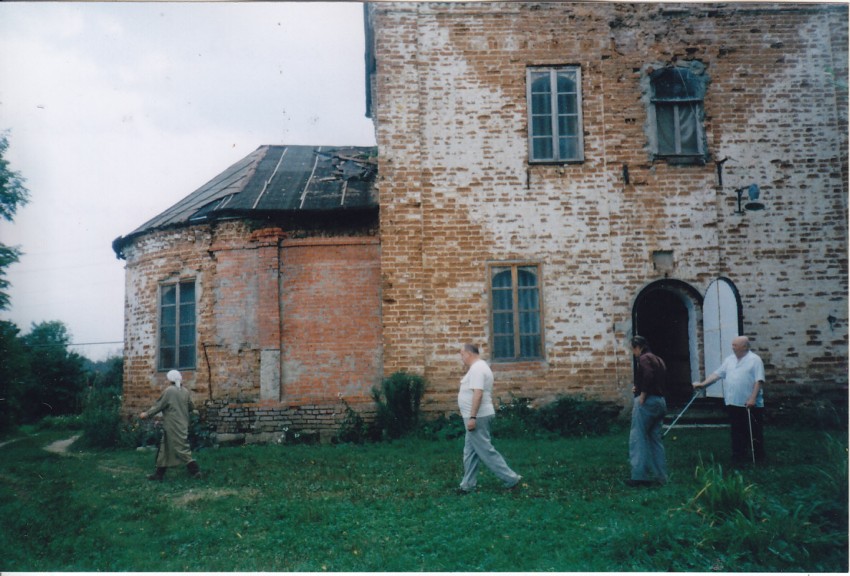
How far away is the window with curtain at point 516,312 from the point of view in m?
10.9

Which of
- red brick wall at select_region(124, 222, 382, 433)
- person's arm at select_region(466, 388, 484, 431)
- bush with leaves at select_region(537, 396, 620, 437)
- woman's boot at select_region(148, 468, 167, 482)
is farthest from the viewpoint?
red brick wall at select_region(124, 222, 382, 433)

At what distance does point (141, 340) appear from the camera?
13.2 meters

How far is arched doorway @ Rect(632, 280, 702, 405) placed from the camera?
1095cm

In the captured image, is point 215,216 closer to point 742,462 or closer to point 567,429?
point 567,429

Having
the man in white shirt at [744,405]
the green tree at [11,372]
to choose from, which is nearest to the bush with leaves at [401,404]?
the man in white shirt at [744,405]

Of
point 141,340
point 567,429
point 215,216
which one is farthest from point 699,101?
point 141,340

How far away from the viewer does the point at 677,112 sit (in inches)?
444

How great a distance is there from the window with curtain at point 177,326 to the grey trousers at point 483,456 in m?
7.58

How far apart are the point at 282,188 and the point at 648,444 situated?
897 centimetres

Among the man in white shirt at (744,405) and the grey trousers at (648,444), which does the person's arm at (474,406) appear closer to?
the grey trousers at (648,444)

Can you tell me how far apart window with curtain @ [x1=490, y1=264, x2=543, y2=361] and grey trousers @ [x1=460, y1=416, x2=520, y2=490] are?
4.24 m

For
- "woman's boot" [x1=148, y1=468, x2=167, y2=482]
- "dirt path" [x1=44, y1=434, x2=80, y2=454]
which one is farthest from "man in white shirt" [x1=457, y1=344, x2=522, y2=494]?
"dirt path" [x1=44, y1=434, x2=80, y2=454]

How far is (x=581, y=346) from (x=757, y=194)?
4.04 meters

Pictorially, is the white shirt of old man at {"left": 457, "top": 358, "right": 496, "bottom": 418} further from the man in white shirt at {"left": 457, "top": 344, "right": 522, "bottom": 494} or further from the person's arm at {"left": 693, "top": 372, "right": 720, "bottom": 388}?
Result: the person's arm at {"left": 693, "top": 372, "right": 720, "bottom": 388}
